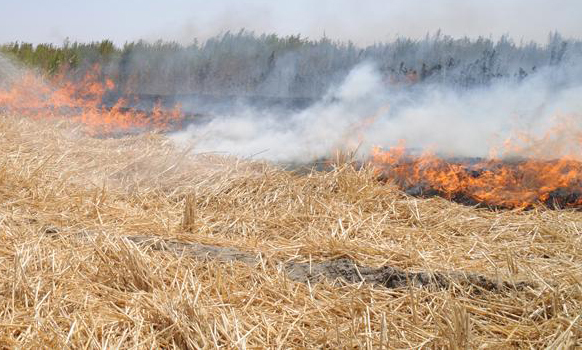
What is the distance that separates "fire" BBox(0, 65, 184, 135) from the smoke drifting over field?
1380 mm

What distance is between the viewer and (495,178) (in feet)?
16.5

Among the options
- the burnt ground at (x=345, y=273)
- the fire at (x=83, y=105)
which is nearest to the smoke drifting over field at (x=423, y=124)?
the fire at (x=83, y=105)

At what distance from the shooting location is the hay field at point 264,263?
225 cm

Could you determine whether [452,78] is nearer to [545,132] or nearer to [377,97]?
[377,97]

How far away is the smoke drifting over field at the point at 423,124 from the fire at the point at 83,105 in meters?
1.38

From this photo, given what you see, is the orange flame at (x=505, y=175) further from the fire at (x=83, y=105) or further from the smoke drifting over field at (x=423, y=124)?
the fire at (x=83, y=105)

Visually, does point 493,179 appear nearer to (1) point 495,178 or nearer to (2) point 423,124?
(1) point 495,178

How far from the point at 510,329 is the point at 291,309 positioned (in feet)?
3.15

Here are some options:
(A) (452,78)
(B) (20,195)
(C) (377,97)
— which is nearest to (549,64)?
(A) (452,78)

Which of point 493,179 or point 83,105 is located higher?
point 493,179

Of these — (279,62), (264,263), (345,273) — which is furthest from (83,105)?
(345,273)

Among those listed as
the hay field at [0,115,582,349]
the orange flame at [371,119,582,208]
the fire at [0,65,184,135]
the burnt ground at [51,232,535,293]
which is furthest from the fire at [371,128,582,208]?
the fire at [0,65,184,135]

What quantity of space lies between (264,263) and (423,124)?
12.6ft

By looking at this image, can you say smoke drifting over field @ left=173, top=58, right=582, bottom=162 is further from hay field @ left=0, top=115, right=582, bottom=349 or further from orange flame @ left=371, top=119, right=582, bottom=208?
hay field @ left=0, top=115, right=582, bottom=349
